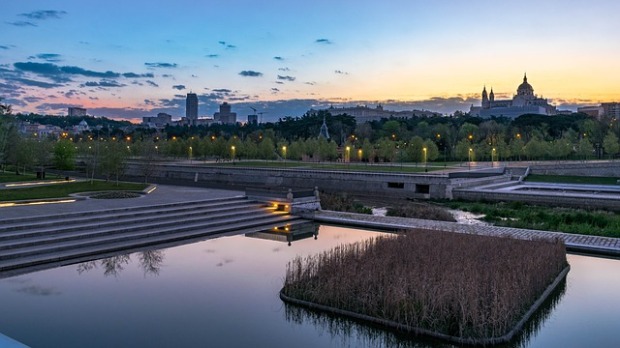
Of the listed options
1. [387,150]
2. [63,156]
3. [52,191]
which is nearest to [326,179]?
[387,150]

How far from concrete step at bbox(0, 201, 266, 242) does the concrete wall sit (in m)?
7.43

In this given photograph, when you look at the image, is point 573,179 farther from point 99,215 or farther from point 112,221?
point 99,215

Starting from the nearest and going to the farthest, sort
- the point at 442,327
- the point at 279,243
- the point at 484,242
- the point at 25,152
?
1. the point at 442,327
2. the point at 484,242
3. the point at 279,243
4. the point at 25,152

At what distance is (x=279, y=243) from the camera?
16.0 meters

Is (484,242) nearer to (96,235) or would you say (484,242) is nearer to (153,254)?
(153,254)

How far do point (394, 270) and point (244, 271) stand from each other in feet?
12.6

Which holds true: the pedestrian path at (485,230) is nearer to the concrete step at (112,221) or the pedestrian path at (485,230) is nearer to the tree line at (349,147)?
the concrete step at (112,221)

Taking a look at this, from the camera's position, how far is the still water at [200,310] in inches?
331

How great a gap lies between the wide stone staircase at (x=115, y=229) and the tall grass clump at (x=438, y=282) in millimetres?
5123

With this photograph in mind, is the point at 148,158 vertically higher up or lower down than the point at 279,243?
higher up

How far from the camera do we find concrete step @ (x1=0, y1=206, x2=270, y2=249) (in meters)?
13.6

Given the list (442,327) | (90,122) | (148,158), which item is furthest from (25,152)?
(90,122)

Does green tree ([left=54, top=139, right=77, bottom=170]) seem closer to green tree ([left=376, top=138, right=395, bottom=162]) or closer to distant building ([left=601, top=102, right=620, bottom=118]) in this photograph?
green tree ([left=376, top=138, right=395, bottom=162])

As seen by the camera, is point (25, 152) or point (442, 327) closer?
point (442, 327)
